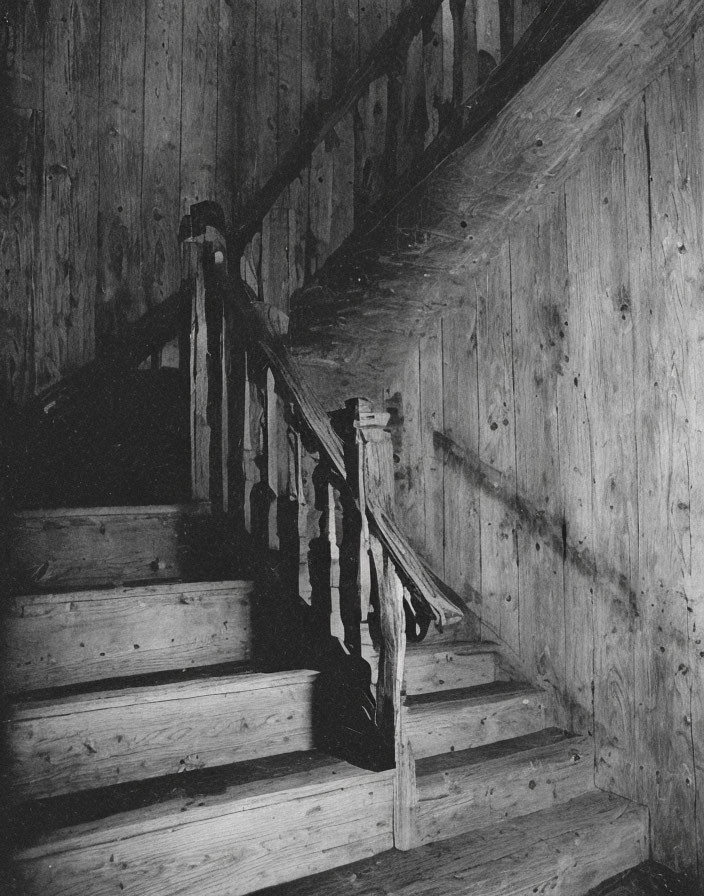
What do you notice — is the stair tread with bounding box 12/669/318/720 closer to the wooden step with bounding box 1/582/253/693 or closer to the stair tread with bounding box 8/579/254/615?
the wooden step with bounding box 1/582/253/693

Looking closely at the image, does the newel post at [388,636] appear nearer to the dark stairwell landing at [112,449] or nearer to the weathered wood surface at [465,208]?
the weathered wood surface at [465,208]

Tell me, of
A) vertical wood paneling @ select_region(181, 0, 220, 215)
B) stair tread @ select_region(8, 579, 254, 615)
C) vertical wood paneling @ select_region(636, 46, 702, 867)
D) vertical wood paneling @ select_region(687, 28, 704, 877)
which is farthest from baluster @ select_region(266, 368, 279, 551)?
vertical wood paneling @ select_region(181, 0, 220, 215)

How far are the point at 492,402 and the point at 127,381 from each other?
1.86 m

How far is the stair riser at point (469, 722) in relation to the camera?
2.40 m

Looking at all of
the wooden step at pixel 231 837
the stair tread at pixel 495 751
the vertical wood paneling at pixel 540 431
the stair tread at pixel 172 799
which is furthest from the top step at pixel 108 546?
the vertical wood paneling at pixel 540 431

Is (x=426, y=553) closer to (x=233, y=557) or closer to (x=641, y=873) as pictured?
(x=233, y=557)

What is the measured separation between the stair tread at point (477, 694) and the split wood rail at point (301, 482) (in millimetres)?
490

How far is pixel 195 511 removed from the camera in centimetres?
271

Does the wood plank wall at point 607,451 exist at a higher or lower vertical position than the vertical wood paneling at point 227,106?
lower

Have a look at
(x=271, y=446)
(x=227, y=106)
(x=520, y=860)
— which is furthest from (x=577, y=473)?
(x=227, y=106)

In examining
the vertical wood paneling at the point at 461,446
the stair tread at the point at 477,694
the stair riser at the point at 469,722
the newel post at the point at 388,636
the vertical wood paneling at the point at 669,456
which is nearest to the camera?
the newel post at the point at 388,636

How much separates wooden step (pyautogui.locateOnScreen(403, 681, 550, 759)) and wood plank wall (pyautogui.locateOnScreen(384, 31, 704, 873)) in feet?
0.41

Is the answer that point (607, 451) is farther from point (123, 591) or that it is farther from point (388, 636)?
point (123, 591)

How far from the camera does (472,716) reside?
253 centimetres
